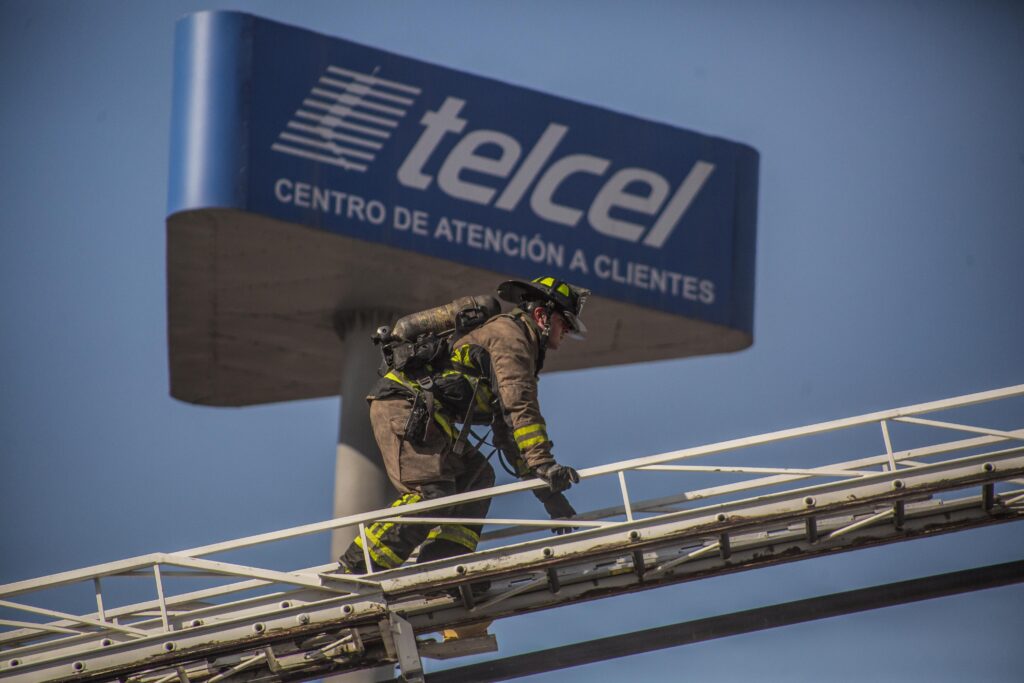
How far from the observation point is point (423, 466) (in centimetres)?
1173

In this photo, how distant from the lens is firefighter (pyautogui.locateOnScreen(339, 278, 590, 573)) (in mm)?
11453

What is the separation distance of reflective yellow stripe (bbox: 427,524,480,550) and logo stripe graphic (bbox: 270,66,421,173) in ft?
36.9

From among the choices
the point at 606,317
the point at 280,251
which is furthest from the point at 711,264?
the point at 280,251

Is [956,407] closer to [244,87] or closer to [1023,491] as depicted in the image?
[1023,491]

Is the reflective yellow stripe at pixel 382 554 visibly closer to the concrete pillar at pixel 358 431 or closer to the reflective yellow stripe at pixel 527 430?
the reflective yellow stripe at pixel 527 430

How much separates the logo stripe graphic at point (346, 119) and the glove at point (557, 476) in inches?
468

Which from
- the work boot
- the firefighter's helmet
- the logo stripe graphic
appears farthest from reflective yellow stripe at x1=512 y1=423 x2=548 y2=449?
the logo stripe graphic

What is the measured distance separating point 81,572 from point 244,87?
37.8 feet

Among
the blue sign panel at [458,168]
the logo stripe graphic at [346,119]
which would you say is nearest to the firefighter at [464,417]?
the blue sign panel at [458,168]

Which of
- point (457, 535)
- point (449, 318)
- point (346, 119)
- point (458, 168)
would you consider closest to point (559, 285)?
point (449, 318)

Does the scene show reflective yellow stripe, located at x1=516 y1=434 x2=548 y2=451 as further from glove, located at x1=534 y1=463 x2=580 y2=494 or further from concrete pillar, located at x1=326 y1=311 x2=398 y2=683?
concrete pillar, located at x1=326 y1=311 x2=398 y2=683

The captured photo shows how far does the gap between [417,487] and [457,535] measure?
0.50 m

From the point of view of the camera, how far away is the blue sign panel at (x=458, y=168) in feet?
71.4

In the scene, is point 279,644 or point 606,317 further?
point 606,317
